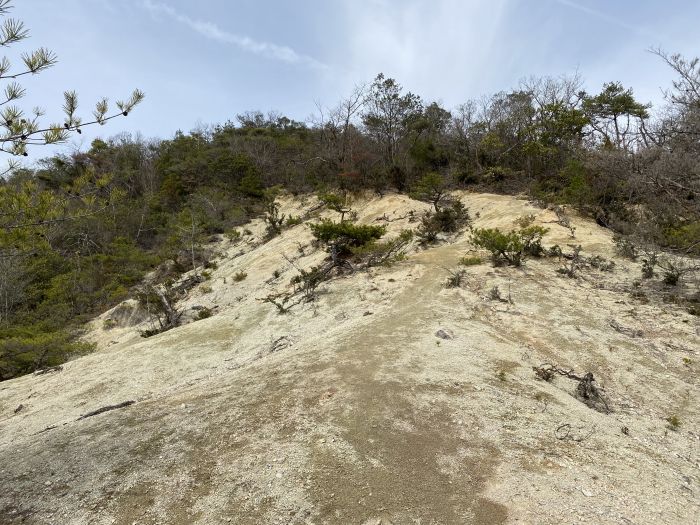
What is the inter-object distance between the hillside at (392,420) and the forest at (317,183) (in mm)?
2425

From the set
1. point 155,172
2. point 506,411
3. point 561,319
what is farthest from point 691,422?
point 155,172

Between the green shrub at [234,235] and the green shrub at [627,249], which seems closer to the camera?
the green shrub at [627,249]

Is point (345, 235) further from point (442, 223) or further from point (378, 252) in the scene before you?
point (442, 223)

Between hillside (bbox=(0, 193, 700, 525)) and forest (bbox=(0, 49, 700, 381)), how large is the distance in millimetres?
2425

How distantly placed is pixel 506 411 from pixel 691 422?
2.55 meters

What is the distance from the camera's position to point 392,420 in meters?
4.55

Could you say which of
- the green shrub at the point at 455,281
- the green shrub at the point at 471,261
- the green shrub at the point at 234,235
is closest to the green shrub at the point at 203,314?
the green shrub at the point at 455,281

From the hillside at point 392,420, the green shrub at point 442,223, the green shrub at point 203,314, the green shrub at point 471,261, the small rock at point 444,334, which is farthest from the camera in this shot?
the green shrub at point 442,223

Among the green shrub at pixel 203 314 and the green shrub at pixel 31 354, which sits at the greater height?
the green shrub at pixel 203 314

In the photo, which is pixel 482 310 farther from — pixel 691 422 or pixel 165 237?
pixel 165 237

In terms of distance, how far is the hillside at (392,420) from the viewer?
341 centimetres

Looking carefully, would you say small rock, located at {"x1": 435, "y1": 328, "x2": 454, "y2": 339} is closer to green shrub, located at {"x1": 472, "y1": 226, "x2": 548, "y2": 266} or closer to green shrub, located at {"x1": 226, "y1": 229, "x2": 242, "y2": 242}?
green shrub, located at {"x1": 472, "y1": 226, "x2": 548, "y2": 266}

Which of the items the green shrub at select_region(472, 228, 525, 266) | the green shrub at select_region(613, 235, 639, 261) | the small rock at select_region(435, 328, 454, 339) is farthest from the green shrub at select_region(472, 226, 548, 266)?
the small rock at select_region(435, 328, 454, 339)

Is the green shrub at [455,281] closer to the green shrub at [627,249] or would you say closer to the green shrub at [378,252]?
the green shrub at [378,252]
